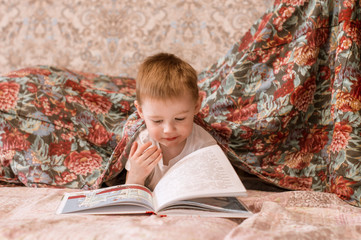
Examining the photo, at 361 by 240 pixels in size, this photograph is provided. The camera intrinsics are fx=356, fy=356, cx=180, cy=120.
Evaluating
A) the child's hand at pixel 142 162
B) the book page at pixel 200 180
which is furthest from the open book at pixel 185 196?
the child's hand at pixel 142 162

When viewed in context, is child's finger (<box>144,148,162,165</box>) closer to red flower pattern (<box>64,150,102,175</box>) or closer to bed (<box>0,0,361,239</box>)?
bed (<box>0,0,361,239</box>)

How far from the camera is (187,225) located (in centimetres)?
83

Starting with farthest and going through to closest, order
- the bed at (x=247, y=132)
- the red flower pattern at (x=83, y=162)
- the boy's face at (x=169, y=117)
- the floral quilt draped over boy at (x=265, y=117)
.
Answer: the red flower pattern at (x=83, y=162) → the floral quilt draped over boy at (x=265, y=117) → the boy's face at (x=169, y=117) → the bed at (x=247, y=132)

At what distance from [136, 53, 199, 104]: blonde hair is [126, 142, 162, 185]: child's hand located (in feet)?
0.55

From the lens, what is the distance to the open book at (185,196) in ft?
2.95

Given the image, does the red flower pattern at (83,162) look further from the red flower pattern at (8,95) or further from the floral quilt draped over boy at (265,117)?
the red flower pattern at (8,95)

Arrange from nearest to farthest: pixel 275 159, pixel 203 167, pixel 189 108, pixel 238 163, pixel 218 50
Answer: pixel 203 167, pixel 189 108, pixel 238 163, pixel 275 159, pixel 218 50

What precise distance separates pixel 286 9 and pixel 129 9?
44.6 inches

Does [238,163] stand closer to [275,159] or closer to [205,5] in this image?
[275,159]

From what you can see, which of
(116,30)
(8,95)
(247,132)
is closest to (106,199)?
(247,132)

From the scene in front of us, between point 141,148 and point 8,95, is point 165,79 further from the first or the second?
point 8,95

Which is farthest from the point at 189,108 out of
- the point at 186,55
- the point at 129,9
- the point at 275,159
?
the point at 129,9

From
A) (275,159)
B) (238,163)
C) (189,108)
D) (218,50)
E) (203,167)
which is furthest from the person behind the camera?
(218,50)

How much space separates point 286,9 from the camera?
143 centimetres
